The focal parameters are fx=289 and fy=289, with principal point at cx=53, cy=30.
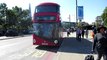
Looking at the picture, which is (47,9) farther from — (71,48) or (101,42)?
(101,42)

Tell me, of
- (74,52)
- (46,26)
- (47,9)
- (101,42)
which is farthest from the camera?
(47,9)

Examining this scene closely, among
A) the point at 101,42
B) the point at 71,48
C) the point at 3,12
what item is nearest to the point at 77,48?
the point at 71,48

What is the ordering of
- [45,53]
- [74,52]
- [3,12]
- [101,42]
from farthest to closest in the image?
[3,12] → [45,53] → [74,52] → [101,42]

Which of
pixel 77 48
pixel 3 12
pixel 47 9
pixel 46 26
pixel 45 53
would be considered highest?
pixel 47 9

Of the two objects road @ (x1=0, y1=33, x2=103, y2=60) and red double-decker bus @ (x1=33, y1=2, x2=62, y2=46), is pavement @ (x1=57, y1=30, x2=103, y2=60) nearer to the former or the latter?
road @ (x1=0, y1=33, x2=103, y2=60)

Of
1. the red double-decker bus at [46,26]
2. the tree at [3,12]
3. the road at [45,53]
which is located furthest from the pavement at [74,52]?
the tree at [3,12]

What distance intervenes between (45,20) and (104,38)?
14941mm

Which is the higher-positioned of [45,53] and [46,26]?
[46,26]

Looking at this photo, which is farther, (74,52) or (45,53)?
(45,53)

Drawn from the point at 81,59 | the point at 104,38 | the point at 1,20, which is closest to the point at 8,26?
the point at 1,20

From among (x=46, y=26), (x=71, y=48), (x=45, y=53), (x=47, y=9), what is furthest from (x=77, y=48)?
(x=45, y=53)

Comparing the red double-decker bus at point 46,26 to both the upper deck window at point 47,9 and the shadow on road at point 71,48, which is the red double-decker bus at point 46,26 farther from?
the shadow on road at point 71,48

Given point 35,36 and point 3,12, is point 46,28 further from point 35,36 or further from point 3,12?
point 3,12

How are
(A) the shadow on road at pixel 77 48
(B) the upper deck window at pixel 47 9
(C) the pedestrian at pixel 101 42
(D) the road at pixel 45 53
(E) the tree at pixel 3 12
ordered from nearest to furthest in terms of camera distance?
1. (C) the pedestrian at pixel 101 42
2. (D) the road at pixel 45 53
3. (A) the shadow on road at pixel 77 48
4. (B) the upper deck window at pixel 47 9
5. (E) the tree at pixel 3 12
